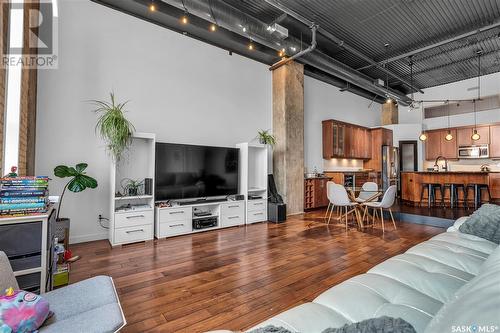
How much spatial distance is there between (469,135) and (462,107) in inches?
43.4

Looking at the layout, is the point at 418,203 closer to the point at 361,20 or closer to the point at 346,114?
the point at 346,114

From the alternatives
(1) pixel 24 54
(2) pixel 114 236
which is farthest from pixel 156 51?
(2) pixel 114 236

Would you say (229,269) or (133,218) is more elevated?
(133,218)

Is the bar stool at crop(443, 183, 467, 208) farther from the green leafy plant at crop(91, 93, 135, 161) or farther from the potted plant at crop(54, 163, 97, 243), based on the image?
the potted plant at crop(54, 163, 97, 243)

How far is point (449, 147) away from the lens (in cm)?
853

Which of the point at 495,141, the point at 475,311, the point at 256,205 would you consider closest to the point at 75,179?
the point at 256,205

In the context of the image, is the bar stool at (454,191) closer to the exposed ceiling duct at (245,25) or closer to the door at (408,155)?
the door at (408,155)

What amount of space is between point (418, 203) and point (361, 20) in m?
5.30

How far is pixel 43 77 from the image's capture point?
3.52 meters

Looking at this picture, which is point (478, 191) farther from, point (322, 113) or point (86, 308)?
point (86, 308)

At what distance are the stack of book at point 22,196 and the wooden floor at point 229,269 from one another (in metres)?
1.09

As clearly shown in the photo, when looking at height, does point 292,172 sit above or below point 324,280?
above

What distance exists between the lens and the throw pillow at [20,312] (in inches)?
41.3

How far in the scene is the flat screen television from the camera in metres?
4.20
